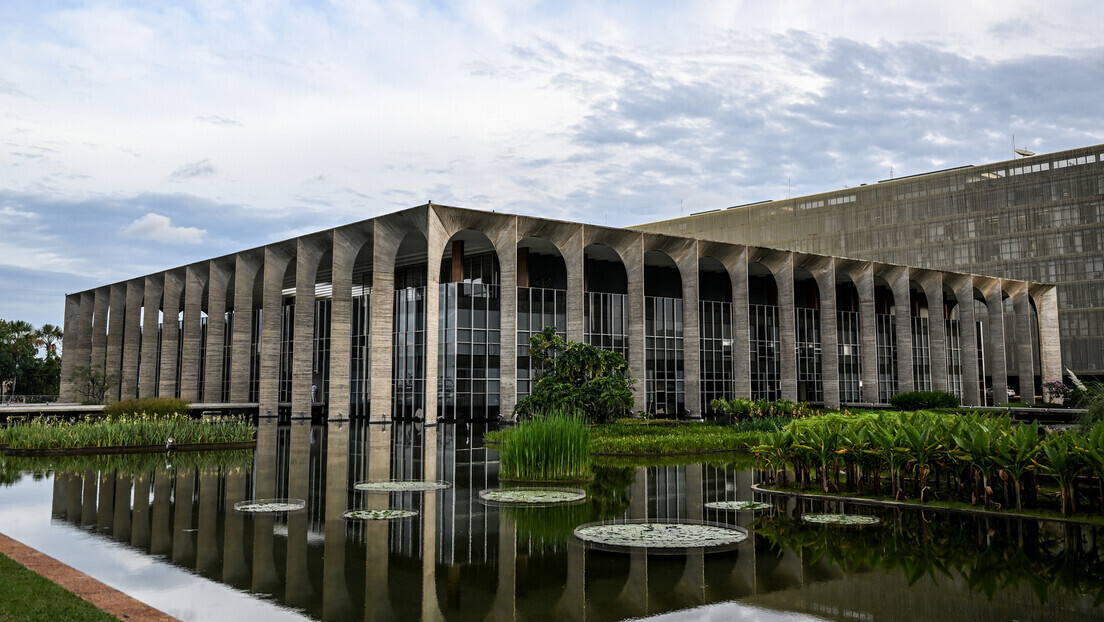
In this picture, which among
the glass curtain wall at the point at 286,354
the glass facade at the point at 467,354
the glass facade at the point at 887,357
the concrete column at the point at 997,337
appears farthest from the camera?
the concrete column at the point at 997,337

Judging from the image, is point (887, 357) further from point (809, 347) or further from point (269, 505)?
point (269, 505)

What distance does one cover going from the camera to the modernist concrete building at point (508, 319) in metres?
43.4

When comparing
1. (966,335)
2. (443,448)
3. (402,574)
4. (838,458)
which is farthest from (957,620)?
(966,335)

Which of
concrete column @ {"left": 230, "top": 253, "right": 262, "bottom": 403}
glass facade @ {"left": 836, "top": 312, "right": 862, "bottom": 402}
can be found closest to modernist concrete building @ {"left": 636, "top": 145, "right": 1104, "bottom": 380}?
glass facade @ {"left": 836, "top": 312, "right": 862, "bottom": 402}

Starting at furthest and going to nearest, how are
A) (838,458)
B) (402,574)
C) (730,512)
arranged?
(838,458) < (730,512) < (402,574)

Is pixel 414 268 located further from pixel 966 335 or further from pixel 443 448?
pixel 966 335

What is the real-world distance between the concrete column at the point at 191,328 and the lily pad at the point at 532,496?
49.3 m

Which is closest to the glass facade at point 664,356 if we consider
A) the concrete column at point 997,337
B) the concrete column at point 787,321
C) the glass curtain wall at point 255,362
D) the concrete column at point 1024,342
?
the concrete column at point 787,321

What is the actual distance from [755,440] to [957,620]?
18516 millimetres

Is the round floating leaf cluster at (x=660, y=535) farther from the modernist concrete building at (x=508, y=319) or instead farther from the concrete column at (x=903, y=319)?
the concrete column at (x=903, y=319)

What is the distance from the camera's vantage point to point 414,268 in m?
55.2

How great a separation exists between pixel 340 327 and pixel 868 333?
39686 millimetres

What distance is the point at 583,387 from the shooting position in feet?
90.0

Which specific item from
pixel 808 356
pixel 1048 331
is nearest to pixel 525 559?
pixel 808 356
